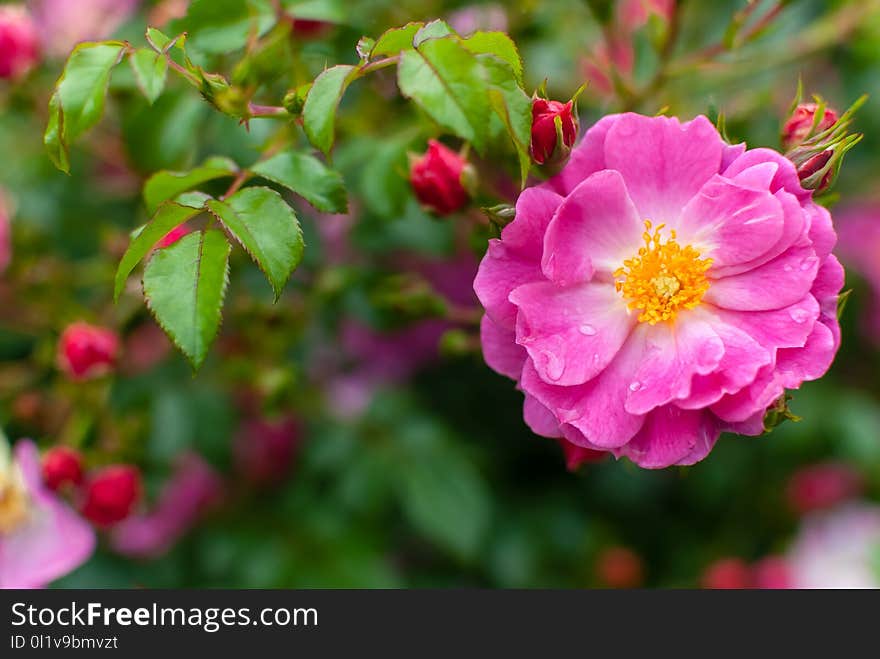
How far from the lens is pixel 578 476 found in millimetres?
1593

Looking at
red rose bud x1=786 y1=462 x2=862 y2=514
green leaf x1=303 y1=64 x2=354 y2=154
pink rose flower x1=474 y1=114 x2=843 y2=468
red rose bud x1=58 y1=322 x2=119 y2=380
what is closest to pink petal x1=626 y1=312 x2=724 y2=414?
pink rose flower x1=474 y1=114 x2=843 y2=468

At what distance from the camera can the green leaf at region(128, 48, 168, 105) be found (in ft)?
2.43

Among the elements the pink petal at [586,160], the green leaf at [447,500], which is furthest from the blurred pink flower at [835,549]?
the pink petal at [586,160]

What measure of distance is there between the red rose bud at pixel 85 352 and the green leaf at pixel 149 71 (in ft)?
1.53

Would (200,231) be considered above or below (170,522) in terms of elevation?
below

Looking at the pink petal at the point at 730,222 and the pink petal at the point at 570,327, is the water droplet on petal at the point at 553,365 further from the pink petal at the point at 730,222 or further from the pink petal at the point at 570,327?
the pink petal at the point at 730,222

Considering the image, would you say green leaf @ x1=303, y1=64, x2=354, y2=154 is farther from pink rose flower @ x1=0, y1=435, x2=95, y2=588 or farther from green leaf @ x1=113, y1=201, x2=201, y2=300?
pink rose flower @ x1=0, y1=435, x2=95, y2=588

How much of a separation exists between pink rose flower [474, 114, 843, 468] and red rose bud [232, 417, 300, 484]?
0.77 m

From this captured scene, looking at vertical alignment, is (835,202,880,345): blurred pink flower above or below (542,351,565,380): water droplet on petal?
above

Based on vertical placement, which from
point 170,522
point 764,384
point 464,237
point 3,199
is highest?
point 3,199

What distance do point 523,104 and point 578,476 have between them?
103 centimetres

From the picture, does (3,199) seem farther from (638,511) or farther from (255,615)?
(638,511)

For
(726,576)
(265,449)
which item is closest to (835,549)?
(726,576)

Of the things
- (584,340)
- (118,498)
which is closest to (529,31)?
(584,340)
